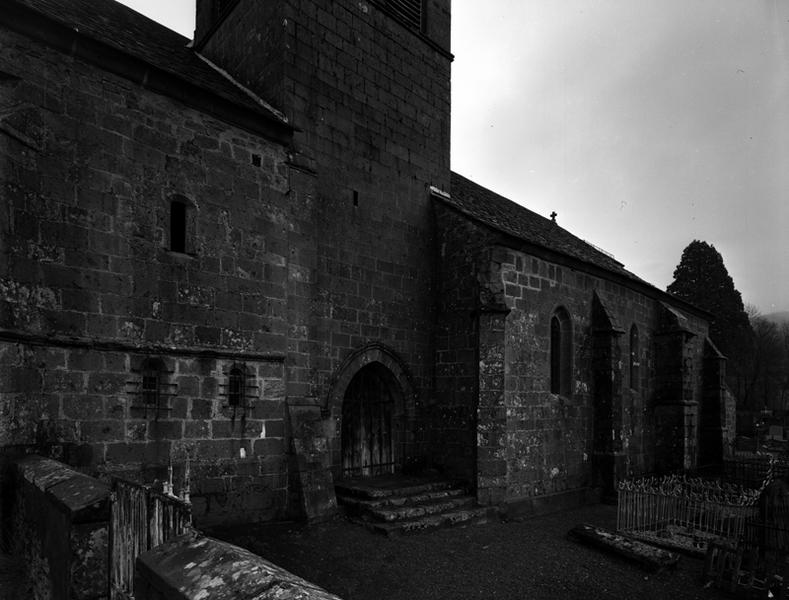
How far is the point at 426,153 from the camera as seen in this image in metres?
13.3

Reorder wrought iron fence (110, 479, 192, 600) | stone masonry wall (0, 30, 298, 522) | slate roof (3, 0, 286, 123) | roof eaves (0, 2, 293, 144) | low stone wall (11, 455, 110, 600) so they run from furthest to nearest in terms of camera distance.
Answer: slate roof (3, 0, 286, 123), roof eaves (0, 2, 293, 144), stone masonry wall (0, 30, 298, 522), low stone wall (11, 455, 110, 600), wrought iron fence (110, 479, 192, 600)

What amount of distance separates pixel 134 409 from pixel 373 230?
593cm

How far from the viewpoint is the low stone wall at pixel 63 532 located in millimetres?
4172

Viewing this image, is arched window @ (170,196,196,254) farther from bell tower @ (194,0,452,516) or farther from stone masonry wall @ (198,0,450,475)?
stone masonry wall @ (198,0,450,475)

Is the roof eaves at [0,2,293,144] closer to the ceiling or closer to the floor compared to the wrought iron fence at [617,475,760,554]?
closer to the ceiling

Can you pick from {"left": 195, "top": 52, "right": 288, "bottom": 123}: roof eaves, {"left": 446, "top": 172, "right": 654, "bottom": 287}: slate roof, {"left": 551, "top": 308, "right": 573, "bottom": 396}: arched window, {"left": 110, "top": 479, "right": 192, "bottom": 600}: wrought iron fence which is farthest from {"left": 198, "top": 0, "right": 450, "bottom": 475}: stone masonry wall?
{"left": 110, "top": 479, "right": 192, "bottom": 600}: wrought iron fence

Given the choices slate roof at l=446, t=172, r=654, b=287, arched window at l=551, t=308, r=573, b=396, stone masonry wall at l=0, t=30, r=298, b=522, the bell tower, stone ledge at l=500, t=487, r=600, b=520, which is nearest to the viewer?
stone masonry wall at l=0, t=30, r=298, b=522

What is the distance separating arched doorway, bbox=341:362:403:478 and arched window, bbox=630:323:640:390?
29.3 ft

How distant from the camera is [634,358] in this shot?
57.6 feet

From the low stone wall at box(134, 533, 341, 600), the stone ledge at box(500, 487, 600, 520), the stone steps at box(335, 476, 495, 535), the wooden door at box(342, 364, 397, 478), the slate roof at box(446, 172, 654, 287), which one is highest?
the slate roof at box(446, 172, 654, 287)

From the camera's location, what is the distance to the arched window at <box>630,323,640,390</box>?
57.1 ft

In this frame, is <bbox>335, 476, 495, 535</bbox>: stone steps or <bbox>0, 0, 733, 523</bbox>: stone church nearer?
<bbox>0, 0, 733, 523</bbox>: stone church

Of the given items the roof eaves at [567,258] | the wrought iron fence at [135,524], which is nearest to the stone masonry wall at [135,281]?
the wrought iron fence at [135,524]

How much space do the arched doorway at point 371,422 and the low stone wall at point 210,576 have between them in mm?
8220
